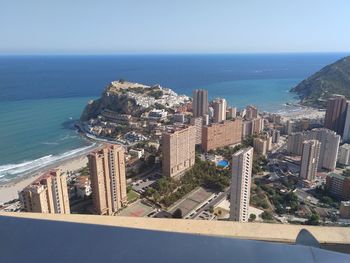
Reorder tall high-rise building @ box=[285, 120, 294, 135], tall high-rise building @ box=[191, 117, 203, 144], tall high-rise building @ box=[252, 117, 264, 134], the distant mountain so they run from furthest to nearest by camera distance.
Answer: the distant mountain
tall high-rise building @ box=[285, 120, 294, 135]
tall high-rise building @ box=[252, 117, 264, 134]
tall high-rise building @ box=[191, 117, 203, 144]

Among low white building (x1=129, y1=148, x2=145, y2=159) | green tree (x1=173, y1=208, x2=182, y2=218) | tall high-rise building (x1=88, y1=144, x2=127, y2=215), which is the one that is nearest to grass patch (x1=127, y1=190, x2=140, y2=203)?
tall high-rise building (x1=88, y1=144, x2=127, y2=215)

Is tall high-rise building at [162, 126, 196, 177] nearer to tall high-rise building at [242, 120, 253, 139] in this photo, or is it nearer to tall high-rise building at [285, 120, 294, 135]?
tall high-rise building at [242, 120, 253, 139]

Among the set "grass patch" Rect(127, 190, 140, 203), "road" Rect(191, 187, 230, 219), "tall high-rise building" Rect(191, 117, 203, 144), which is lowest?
"road" Rect(191, 187, 230, 219)

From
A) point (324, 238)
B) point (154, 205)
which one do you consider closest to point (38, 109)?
point (154, 205)

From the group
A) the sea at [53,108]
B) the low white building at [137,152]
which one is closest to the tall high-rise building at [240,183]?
the low white building at [137,152]

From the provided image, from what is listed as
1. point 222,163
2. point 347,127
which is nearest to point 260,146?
point 222,163

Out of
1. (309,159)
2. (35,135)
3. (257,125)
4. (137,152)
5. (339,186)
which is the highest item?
(309,159)

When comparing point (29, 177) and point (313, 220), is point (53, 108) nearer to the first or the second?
point (29, 177)
